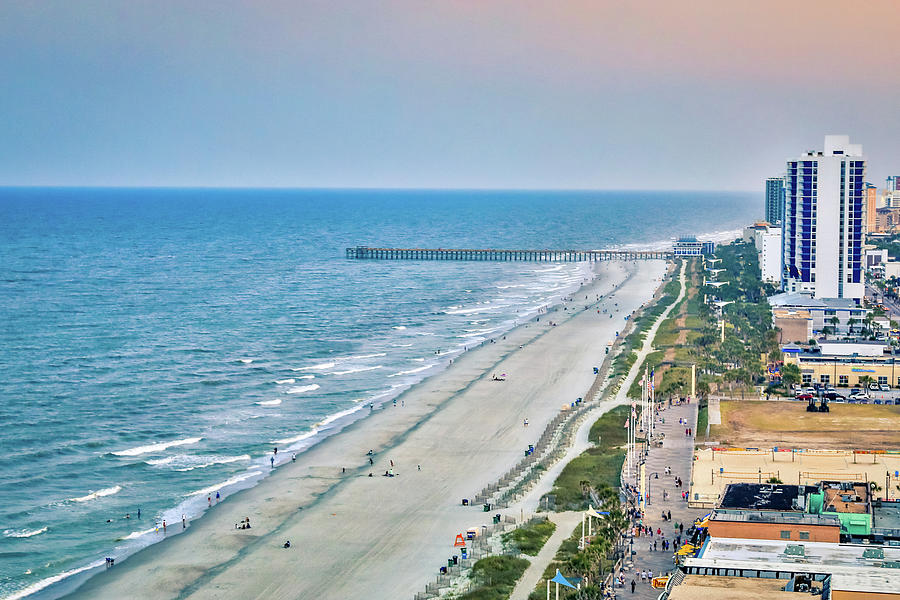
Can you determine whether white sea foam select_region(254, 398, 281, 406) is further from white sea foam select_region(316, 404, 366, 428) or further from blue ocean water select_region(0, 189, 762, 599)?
white sea foam select_region(316, 404, 366, 428)

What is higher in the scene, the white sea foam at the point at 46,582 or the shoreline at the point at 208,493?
the shoreline at the point at 208,493

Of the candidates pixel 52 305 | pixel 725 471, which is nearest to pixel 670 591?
pixel 725 471

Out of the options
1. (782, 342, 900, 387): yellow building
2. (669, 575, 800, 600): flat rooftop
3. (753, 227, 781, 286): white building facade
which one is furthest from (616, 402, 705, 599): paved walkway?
(753, 227, 781, 286): white building facade

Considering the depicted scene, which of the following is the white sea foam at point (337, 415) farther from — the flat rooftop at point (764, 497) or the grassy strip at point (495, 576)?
the flat rooftop at point (764, 497)

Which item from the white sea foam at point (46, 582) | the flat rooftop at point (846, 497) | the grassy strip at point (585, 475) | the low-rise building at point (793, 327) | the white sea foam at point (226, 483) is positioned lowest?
the white sea foam at point (46, 582)

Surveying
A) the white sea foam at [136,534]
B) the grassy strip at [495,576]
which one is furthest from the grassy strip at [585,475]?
the white sea foam at [136,534]
